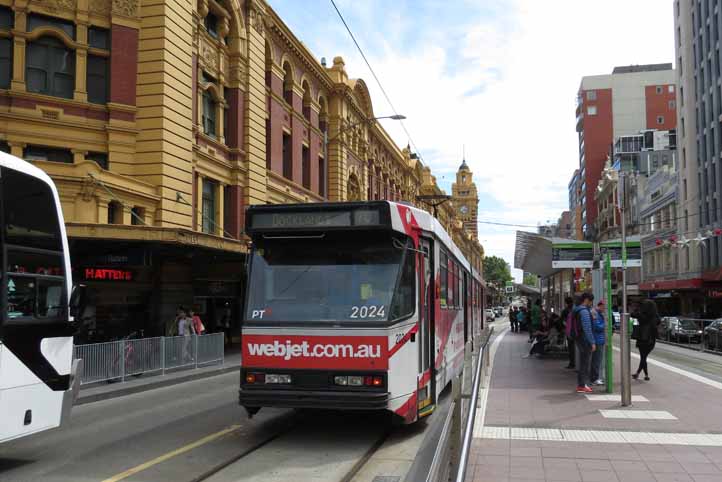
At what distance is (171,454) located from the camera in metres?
7.61

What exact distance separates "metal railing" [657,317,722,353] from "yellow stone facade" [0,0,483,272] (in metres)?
16.4

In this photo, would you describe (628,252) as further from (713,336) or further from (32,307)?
(713,336)

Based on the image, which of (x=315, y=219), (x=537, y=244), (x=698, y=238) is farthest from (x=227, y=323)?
(x=698, y=238)

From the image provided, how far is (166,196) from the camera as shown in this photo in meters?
21.8

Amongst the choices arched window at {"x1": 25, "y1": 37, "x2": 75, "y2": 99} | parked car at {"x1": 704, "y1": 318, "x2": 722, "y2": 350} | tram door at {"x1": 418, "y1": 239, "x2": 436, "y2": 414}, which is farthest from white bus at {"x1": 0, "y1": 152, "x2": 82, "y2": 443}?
parked car at {"x1": 704, "y1": 318, "x2": 722, "y2": 350}

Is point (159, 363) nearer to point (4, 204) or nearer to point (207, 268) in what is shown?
point (207, 268)

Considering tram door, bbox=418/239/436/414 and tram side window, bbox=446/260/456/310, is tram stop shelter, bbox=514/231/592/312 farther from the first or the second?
tram door, bbox=418/239/436/414

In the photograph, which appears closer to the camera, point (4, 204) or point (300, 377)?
point (4, 204)

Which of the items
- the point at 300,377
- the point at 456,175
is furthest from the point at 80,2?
the point at 456,175

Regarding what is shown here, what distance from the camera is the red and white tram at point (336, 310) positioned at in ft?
25.4

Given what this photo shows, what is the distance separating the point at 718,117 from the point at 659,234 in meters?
13.4

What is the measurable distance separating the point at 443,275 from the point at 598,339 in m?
3.61

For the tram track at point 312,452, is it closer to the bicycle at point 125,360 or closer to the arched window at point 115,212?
the bicycle at point 125,360

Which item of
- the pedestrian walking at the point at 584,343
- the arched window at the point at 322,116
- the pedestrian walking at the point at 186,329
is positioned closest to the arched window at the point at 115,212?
the pedestrian walking at the point at 186,329
